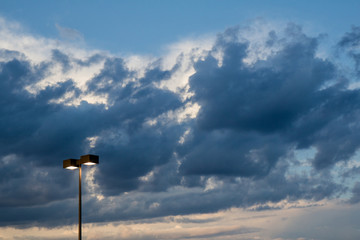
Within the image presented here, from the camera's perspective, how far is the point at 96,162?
22594 mm

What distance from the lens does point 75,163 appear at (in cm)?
2333

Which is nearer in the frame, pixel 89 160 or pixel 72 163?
pixel 89 160

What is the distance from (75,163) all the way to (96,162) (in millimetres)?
1412

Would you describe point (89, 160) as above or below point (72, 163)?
below

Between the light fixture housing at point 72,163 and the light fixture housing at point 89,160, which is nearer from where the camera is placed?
the light fixture housing at point 89,160

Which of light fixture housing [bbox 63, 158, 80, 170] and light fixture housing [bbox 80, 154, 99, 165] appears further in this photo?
light fixture housing [bbox 63, 158, 80, 170]
